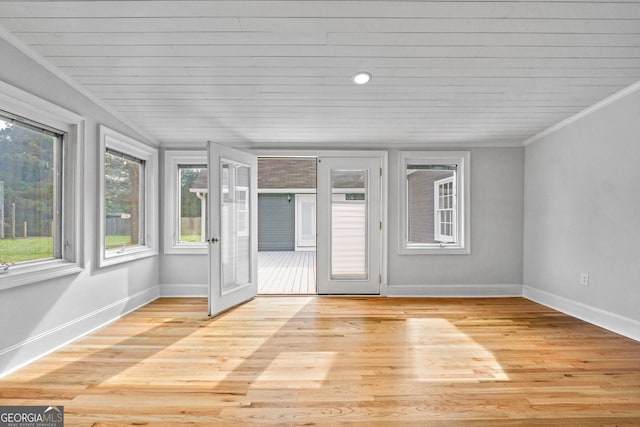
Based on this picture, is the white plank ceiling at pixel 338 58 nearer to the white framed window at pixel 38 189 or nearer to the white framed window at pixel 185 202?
the white framed window at pixel 38 189

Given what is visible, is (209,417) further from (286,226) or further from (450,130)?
(286,226)

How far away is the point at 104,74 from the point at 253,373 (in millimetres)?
2835

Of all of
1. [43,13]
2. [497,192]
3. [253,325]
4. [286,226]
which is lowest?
[253,325]

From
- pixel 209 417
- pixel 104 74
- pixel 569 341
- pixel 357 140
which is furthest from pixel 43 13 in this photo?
pixel 569 341

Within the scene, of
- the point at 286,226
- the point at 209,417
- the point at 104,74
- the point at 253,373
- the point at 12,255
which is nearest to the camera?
the point at 209,417

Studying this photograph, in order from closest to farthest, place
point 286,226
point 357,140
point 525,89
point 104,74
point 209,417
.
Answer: point 209,417 < point 104,74 < point 525,89 < point 357,140 < point 286,226

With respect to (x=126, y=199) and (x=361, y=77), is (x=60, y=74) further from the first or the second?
(x=361, y=77)

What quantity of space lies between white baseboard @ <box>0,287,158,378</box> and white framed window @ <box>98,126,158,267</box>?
0.51 meters

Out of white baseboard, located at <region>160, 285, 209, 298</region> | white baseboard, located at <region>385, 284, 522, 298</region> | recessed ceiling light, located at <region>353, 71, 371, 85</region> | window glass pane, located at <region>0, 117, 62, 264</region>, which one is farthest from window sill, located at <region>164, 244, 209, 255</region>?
recessed ceiling light, located at <region>353, 71, 371, 85</region>

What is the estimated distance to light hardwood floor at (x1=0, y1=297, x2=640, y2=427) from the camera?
1920mm

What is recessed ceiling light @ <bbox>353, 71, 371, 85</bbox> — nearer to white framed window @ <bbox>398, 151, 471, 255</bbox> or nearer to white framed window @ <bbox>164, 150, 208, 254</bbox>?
white framed window @ <bbox>398, 151, 471, 255</bbox>

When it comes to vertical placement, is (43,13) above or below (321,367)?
above

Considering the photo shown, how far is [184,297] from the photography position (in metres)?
4.56

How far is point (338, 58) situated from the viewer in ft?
8.92
